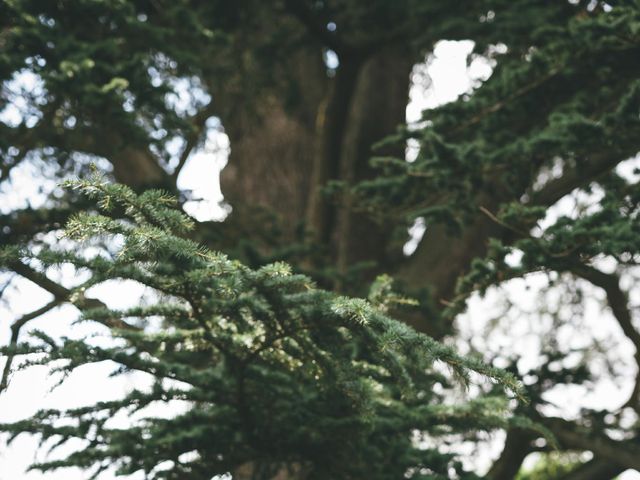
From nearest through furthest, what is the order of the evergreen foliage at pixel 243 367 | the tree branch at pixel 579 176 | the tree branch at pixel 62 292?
1. the evergreen foliage at pixel 243 367
2. the tree branch at pixel 62 292
3. the tree branch at pixel 579 176

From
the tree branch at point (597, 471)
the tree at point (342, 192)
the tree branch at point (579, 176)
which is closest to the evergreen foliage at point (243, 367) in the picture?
the tree at point (342, 192)

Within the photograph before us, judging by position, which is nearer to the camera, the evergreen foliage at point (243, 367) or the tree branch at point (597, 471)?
the evergreen foliage at point (243, 367)

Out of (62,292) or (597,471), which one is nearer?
(62,292)

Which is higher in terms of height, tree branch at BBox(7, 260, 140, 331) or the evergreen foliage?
tree branch at BBox(7, 260, 140, 331)

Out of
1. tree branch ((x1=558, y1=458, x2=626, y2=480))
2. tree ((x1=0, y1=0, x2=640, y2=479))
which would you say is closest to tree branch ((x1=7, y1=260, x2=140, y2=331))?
tree ((x1=0, y1=0, x2=640, y2=479))

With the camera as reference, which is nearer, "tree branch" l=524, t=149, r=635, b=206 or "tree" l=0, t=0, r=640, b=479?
"tree" l=0, t=0, r=640, b=479

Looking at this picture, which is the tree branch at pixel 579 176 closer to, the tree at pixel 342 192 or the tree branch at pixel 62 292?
the tree at pixel 342 192

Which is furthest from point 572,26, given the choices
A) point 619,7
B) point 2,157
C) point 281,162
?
point 281,162

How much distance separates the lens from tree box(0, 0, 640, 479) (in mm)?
2996

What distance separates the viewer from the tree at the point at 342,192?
118 inches

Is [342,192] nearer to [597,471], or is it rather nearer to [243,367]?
[243,367]

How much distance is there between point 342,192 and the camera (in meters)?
5.11

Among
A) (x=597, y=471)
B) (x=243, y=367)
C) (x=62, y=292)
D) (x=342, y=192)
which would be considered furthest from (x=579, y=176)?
(x=62, y=292)

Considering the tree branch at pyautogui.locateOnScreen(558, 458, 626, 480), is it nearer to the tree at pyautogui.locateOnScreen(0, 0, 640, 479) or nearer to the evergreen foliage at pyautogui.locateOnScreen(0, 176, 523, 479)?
the tree at pyautogui.locateOnScreen(0, 0, 640, 479)
